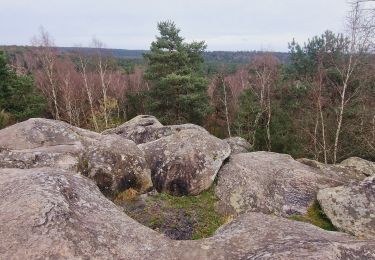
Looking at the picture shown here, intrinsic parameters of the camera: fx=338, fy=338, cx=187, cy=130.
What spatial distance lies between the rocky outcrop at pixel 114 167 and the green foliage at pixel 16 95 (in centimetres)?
2566

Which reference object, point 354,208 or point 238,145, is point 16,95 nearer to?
point 238,145

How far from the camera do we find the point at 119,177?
42.9ft

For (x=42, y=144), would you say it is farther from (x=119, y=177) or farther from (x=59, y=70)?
(x=59, y=70)

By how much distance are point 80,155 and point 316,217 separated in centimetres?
934

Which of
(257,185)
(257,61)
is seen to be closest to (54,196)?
(257,185)

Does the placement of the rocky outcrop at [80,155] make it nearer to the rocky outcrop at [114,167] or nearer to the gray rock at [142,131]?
the rocky outcrop at [114,167]

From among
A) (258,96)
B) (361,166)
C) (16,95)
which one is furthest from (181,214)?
(16,95)

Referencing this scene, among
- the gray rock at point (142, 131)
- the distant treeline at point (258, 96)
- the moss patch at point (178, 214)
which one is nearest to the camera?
the moss patch at point (178, 214)

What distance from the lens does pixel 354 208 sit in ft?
36.3

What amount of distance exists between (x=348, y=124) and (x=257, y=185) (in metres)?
11.8

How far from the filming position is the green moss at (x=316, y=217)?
38.9ft

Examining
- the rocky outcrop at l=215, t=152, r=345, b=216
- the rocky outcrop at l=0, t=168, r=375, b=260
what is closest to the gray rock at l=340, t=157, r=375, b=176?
the rocky outcrop at l=215, t=152, r=345, b=216

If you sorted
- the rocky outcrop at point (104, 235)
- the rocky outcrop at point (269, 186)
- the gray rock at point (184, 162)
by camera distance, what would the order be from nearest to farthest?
the rocky outcrop at point (104, 235) → the rocky outcrop at point (269, 186) → the gray rock at point (184, 162)

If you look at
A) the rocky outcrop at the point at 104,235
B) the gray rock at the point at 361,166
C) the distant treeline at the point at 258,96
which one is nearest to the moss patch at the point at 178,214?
the rocky outcrop at the point at 104,235
